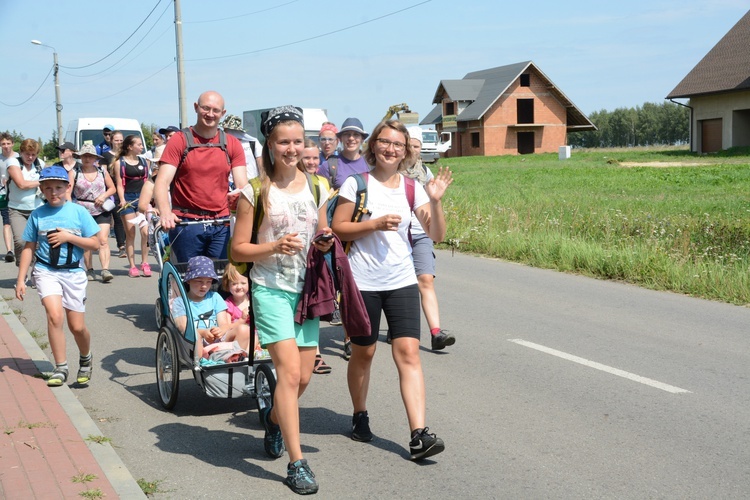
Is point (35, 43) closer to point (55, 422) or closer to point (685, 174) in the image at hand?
point (685, 174)

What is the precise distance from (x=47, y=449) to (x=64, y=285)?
1.97 m

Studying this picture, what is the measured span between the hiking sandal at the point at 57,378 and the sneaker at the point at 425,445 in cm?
317

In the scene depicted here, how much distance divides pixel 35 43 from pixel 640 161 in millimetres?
34014

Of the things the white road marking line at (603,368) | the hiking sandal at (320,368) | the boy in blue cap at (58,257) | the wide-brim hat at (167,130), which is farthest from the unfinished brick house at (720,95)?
the boy in blue cap at (58,257)

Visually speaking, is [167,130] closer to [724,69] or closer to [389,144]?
[389,144]

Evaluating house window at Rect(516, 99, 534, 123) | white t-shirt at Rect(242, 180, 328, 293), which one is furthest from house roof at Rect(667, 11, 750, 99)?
white t-shirt at Rect(242, 180, 328, 293)

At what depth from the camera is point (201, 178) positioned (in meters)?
7.54

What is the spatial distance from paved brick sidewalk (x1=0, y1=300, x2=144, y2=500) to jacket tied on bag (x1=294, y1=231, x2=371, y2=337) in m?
1.35

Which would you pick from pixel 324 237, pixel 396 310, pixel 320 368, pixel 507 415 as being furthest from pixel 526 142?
pixel 324 237

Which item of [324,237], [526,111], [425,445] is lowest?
[425,445]

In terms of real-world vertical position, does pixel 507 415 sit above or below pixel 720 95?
below

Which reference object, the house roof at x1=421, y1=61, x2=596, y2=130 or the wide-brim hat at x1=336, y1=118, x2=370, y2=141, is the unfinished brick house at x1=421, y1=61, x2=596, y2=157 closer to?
the house roof at x1=421, y1=61, x2=596, y2=130

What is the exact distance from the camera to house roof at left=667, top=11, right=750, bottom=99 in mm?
55375

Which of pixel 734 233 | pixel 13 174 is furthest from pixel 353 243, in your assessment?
pixel 734 233
